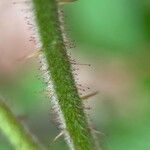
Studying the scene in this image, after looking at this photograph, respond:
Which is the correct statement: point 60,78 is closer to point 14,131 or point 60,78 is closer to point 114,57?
point 14,131

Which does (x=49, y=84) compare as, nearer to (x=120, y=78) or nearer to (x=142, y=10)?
(x=142, y=10)

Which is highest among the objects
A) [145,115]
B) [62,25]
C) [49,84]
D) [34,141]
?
[62,25]

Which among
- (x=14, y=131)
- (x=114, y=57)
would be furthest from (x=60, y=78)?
(x=114, y=57)

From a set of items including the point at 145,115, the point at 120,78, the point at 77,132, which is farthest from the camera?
the point at 120,78

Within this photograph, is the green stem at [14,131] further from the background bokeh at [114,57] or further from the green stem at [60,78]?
the green stem at [60,78]

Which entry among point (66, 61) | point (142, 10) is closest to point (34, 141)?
point (66, 61)

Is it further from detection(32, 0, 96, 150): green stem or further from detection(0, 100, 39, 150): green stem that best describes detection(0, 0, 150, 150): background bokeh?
detection(32, 0, 96, 150): green stem

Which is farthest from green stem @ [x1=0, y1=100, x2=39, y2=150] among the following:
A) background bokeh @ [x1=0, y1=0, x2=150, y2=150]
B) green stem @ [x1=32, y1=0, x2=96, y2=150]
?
green stem @ [x1=32, y1=0, x2=96, y2=150]

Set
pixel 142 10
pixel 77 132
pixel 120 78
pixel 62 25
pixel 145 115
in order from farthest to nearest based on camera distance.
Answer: pixel 120 78 → pixel 145 115 → pixel 142 10 → pixel 77 132 → pixel 62 25
